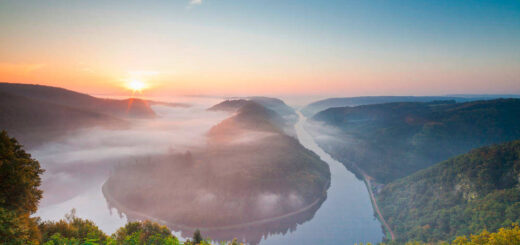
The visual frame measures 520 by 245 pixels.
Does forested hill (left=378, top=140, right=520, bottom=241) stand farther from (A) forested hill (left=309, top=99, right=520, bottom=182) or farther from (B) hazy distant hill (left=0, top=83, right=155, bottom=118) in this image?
(B) hazy distant hill (left=0, top=83, right=155, bottom=118)

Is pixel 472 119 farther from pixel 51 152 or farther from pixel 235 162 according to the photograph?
pixel 51 152

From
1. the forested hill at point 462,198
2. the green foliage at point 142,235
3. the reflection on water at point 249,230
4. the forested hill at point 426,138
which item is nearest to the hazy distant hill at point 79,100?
the reflection on water at point 249,230

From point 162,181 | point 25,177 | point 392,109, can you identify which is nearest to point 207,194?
point 162,181

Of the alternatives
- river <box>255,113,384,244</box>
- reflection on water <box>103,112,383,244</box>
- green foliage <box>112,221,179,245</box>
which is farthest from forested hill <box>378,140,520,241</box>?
green foliage <box>112,221,179,245</box>

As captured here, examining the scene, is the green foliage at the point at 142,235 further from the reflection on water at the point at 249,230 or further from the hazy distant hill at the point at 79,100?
the hazy distant hill at the point at 79,100

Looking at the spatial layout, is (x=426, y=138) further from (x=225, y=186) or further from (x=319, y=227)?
(x=225, y=186)

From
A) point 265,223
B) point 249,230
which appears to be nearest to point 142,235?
point 249,230
